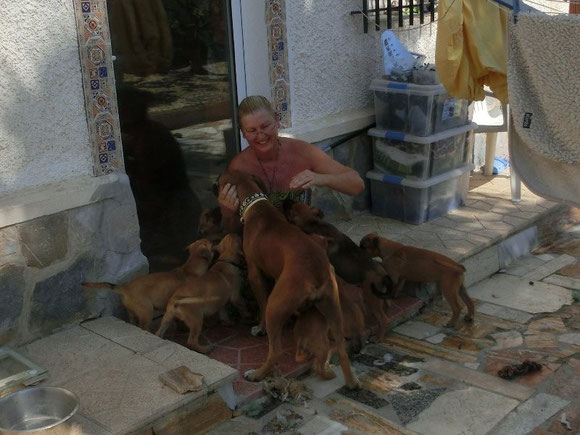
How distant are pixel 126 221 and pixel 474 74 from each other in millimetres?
2351

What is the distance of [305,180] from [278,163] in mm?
393

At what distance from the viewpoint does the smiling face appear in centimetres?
479

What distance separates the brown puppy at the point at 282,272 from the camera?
4.02 m

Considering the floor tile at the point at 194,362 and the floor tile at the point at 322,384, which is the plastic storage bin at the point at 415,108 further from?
the floor tile at the point at 194,362

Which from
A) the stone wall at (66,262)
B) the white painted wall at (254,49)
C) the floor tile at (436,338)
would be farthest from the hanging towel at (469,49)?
the stone wall at (66,262)

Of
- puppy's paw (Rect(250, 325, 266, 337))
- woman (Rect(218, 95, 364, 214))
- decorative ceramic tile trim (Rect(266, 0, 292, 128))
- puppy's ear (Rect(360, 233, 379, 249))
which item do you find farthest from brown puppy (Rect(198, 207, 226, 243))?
decorative ceramic tile trim (Rect(266, 0, 292, 128))

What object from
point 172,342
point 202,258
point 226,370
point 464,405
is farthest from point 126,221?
point 464,405

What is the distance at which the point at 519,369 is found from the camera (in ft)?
14.5

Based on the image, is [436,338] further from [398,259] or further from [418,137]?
[418,137]

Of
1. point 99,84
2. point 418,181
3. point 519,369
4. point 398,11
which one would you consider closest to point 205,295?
point 99,84

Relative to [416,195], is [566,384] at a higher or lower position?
lower

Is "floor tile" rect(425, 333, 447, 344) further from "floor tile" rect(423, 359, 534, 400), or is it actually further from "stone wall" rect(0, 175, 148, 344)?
"stone wall" rect(0, 175, 148, 344)

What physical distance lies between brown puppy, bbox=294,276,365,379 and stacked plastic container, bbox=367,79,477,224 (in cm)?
203

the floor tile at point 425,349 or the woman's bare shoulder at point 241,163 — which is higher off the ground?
the woman's bare shoulder at point 241,163
